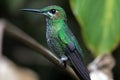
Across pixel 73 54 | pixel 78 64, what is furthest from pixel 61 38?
pixel 78 64

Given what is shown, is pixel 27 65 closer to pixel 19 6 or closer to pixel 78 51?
pixel 19 6

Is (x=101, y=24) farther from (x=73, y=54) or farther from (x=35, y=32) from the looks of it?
(x=35, y=32)

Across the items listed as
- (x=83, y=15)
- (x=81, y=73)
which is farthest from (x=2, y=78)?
(x=83, y=15)

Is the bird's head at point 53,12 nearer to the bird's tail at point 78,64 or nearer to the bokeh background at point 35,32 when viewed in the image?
the bird's tail at point 78,64

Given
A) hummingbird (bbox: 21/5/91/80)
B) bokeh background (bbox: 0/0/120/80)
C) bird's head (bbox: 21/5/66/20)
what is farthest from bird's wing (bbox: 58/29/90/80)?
bokeh background (bbox: 0/0/120/80)

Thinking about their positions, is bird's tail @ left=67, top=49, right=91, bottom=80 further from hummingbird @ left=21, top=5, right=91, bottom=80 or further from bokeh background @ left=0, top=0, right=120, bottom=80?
bokeh background @ left=0, top=0, right=120, bottom=80

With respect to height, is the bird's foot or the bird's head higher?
the bird's head

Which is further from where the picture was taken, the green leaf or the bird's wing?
the green leaf

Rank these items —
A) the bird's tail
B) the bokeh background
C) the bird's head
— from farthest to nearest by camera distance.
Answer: the bokeh background < the bird's head < the bird's tail
